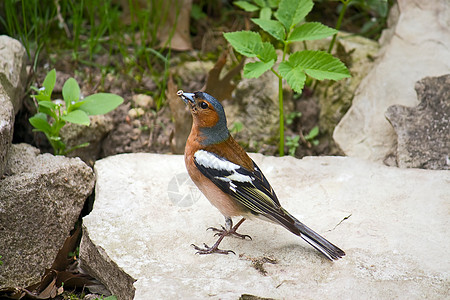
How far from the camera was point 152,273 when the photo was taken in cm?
342

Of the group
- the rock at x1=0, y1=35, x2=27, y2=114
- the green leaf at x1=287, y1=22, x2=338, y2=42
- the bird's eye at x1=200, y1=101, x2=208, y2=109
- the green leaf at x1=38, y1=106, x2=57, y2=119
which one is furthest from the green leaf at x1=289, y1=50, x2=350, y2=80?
the rock at x1=0, y1=35, x2=27, y2=114

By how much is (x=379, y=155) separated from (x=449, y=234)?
3.94ft

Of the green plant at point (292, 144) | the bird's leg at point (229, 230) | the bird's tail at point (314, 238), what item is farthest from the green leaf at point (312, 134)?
the bird's tail at point (314, 238)

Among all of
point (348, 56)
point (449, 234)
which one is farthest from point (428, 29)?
point (449, 234)

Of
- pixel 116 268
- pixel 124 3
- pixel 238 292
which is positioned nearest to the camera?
pixel 238 292

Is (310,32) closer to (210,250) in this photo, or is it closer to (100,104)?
(100,104)

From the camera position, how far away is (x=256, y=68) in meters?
4.40

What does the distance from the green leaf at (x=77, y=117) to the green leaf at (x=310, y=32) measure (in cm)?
179

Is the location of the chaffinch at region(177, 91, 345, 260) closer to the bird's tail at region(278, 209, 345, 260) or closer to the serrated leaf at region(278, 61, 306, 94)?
the bird's tail at region(278, 209, 345, 260)

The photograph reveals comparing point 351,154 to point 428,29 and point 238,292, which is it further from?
point 238,292

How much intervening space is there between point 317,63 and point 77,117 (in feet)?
6.49

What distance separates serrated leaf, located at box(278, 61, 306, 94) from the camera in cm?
424

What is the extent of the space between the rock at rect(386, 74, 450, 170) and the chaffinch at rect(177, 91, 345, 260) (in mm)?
1405

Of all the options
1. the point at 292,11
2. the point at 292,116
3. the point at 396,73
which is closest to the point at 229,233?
the point at 292,11
